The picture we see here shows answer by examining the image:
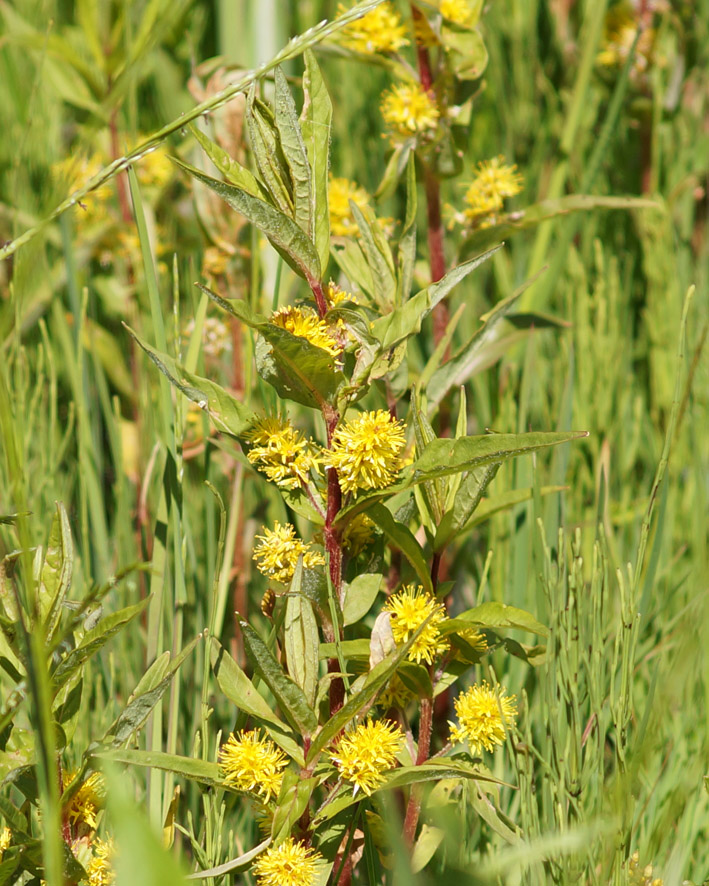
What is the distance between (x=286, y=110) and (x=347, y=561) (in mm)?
301

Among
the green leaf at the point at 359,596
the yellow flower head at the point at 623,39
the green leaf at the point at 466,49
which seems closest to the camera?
the green leaf at the point at 359,596

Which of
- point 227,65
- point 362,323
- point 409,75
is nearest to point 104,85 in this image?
point 227,65

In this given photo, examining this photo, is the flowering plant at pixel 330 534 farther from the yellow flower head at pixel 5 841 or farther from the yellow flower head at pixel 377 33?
the yellow flower head at pixel 377 33

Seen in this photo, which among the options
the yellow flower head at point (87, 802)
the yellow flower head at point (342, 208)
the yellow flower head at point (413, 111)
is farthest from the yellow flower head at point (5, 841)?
the yellow flower head at point (413, 111)

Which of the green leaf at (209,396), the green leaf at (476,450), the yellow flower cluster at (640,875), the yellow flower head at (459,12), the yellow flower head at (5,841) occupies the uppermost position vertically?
the yellow flower head at (459,12)

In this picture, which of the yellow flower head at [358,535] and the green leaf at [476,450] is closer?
the green leaf at [476,450]

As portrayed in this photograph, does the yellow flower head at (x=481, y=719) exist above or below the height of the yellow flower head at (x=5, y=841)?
above

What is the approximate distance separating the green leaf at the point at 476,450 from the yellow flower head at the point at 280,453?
2.8 inches

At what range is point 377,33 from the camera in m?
0.93

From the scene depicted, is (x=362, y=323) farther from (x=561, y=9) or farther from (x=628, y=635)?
(x=561, y=9)

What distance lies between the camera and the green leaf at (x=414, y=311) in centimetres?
56

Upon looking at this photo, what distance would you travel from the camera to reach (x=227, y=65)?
44.6 inches

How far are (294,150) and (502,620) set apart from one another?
32 cm

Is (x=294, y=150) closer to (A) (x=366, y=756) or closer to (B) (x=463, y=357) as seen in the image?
(B) (x=463, y=357)
